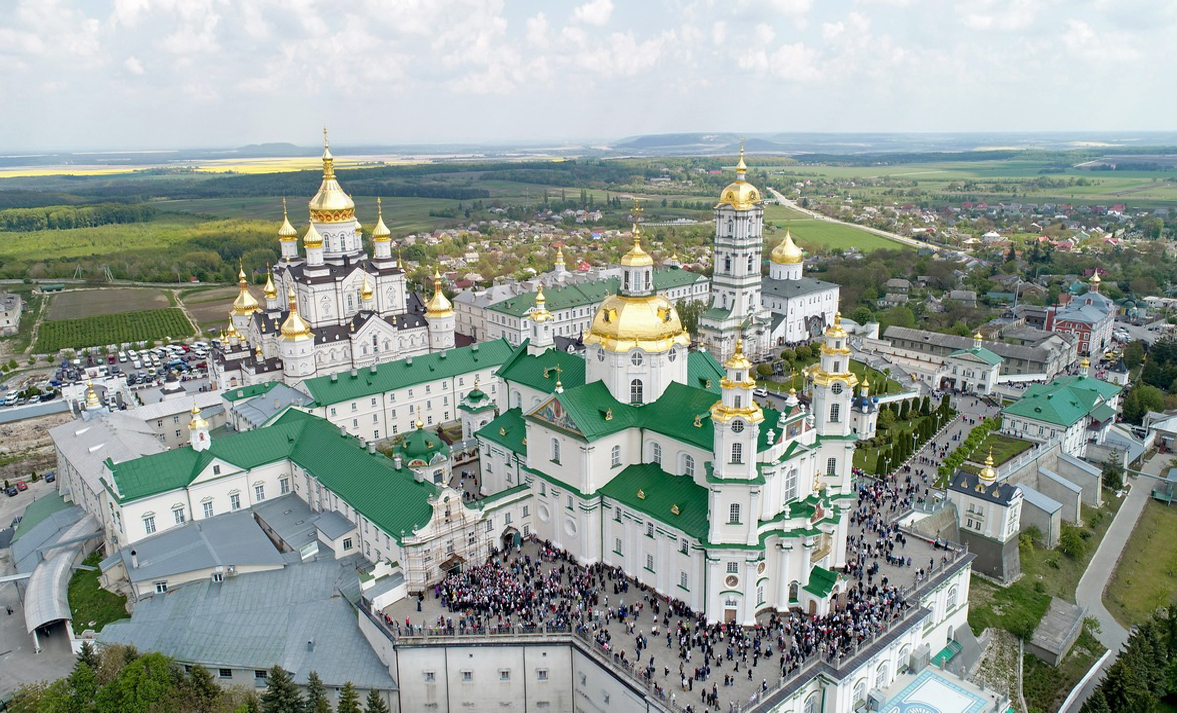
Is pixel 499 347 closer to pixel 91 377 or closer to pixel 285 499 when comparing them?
pixel 285 499

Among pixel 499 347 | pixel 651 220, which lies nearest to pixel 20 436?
pixel 499 347

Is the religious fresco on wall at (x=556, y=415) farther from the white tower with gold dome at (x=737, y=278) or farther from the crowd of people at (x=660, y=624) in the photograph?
the white tower with gold dome at (x=737, y=278)

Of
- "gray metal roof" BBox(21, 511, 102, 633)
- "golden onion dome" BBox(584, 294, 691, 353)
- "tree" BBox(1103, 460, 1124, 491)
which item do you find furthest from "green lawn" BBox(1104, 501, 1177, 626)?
"gray metal roof" BBox(21, 511, 102, 633)

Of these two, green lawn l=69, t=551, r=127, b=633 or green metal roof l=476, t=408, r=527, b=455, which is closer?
green lawn l=69, t=551, r=127, b=633

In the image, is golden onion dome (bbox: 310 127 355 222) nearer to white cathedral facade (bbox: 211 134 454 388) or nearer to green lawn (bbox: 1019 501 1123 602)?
white cathedral facade (bbox: 211 134 454 388)

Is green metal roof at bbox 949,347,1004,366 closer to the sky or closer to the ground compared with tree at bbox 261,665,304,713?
closer to the sky

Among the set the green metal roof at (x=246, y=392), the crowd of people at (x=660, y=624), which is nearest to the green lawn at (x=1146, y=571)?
the crowd of people at (x=660, y=624)

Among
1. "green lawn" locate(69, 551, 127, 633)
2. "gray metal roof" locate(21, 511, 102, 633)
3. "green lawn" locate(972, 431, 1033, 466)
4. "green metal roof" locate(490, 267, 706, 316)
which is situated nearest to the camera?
"gray metal roof" locate(21, 511, 102, 633)
